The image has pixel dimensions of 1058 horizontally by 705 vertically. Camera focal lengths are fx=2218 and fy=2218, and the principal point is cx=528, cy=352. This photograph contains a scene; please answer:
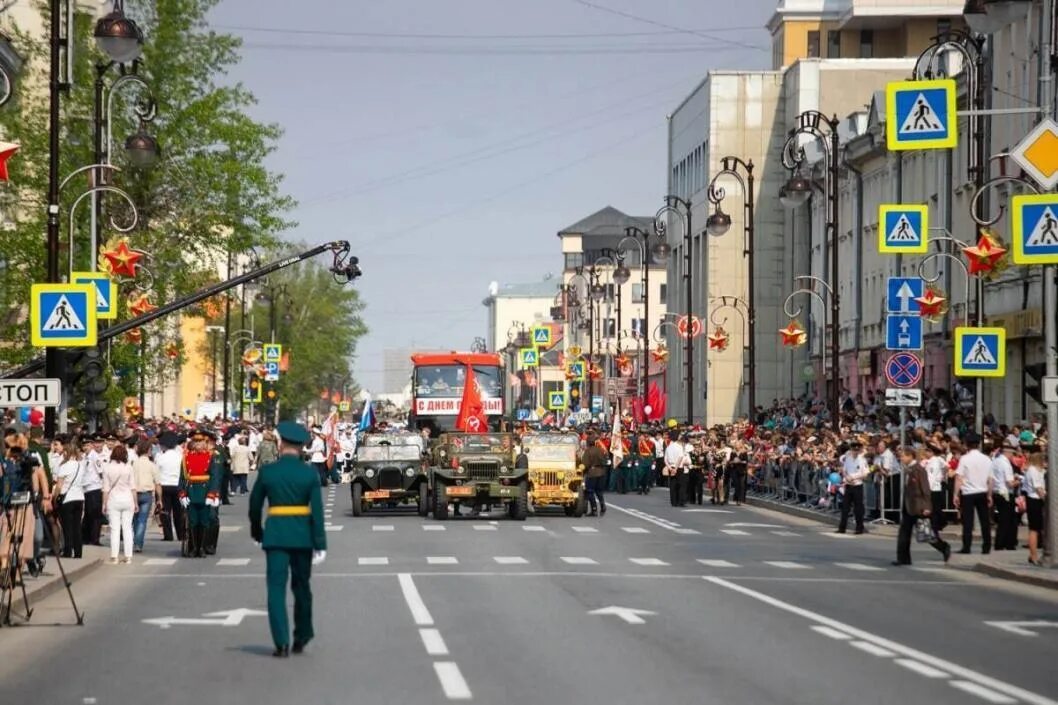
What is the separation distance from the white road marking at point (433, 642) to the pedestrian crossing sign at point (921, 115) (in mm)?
11198

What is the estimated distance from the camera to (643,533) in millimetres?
39875

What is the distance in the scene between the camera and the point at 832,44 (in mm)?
106875

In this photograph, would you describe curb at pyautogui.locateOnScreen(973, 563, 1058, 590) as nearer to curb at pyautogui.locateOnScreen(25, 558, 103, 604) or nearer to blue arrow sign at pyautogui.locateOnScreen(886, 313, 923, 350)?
blue arrow sign at pyautogui.locateOnScreen(886, 313, 923, 350)

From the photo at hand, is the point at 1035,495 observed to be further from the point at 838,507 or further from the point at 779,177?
the point at 779,177

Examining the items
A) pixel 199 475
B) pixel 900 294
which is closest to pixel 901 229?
pixel 900 294

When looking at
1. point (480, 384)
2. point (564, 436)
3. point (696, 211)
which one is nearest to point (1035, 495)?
point (564, 436)

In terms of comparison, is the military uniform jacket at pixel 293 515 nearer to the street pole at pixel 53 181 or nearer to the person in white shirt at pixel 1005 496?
the street pole at pixel 53 181

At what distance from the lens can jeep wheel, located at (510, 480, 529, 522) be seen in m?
44.6

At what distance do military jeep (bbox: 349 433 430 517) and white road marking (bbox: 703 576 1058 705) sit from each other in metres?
23.9

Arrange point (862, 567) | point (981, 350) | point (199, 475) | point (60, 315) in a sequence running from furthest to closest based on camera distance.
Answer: point (981, 350) < point (199, 475) < point (862, 567) < point (60, 315)

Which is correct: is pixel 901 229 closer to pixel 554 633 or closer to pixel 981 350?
pixel 981 350

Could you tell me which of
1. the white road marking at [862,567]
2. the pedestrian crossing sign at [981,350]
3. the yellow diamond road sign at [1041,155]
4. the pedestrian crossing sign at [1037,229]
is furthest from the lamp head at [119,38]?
the pedestrian crossing sign at [981,350]

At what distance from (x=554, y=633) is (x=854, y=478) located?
69.4 ft

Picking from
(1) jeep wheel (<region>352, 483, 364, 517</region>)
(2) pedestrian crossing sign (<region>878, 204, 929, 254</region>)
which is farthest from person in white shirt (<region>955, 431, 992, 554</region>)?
(1) jeep wheel (<region>352, 483, 364, 517</region>)
